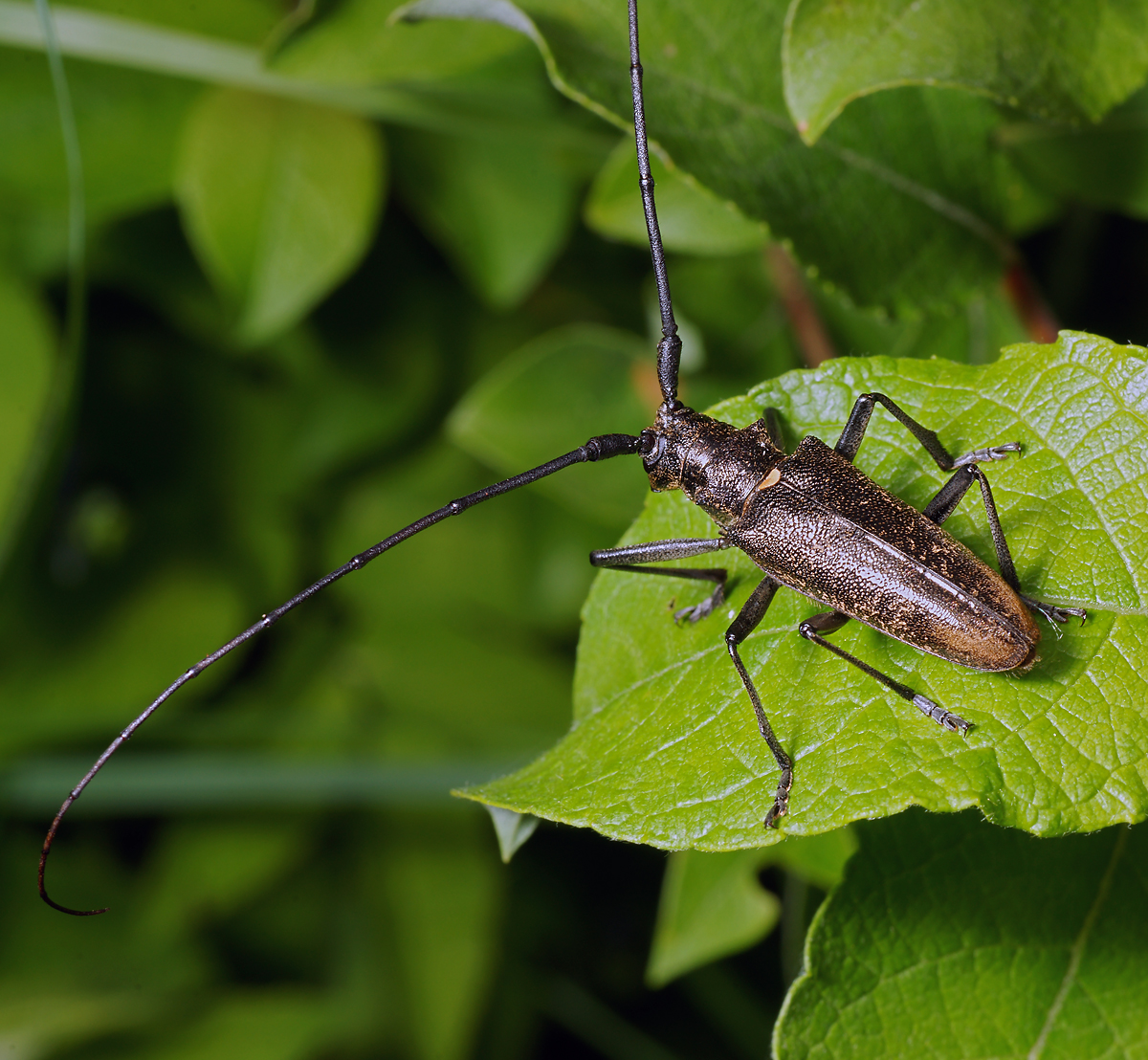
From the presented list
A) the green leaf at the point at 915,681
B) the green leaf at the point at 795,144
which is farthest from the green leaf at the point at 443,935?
the green leaf at the point at 795,144

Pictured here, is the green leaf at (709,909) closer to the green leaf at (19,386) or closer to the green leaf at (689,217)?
the green leaf at (689,217)

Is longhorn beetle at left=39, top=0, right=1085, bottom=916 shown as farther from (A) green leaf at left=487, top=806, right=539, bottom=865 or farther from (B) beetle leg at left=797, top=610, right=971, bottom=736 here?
(A) green leaf at left=487, top=806, right=539, bottom=865

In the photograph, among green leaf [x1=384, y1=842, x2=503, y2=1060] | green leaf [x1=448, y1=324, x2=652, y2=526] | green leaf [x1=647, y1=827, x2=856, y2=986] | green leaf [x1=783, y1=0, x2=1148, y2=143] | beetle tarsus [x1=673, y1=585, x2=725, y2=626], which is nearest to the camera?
green leaf [x1=783, y1=0, x2=1148, y2=143]

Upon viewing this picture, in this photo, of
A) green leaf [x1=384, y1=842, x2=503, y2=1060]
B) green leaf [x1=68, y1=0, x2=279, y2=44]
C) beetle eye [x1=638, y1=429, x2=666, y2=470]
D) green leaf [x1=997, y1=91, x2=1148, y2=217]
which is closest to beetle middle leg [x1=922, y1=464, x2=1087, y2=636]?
beetle eye [x1=638, y1=429, x2=666, y2=470]

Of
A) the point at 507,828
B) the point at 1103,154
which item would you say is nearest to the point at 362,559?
the point at 507,828

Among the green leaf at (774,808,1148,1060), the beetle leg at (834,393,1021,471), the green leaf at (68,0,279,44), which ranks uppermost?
the green leaf at (68,0,279,44)

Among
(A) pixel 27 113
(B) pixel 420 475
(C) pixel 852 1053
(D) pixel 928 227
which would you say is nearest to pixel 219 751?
(B) pixel 420 475

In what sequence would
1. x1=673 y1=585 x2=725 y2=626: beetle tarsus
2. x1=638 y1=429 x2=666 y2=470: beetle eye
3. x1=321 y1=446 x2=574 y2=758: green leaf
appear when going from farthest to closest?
x1=321 y1=446 x2=574 y2=758: green leaf < x1=638 y1=429 x2=666 y2=470: beetle eye < x1=673 y1=585 x2=725 y2=626: beetle tarsus
